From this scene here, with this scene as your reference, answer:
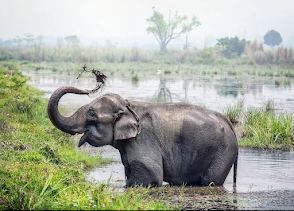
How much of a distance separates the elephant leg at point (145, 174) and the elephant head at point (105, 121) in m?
0.44

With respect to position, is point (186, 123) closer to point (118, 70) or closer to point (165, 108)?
point (165, 108)

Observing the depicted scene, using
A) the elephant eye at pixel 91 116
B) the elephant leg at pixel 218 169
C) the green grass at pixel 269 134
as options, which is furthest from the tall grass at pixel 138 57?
the elephant eye at pixel 91 116

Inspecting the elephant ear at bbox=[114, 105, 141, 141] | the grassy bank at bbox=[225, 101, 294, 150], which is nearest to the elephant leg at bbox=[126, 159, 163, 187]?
the elephant ear at bbox=[114, 105, 141, 141]

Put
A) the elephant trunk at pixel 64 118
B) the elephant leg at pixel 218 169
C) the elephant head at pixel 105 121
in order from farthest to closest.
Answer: the elephant leg at pixel 218 169, the elephant head at pixel 105 121, the elephant trunk at pixel 64 118

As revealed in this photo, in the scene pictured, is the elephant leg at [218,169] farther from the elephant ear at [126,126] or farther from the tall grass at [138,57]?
the tall grass at [138,57]

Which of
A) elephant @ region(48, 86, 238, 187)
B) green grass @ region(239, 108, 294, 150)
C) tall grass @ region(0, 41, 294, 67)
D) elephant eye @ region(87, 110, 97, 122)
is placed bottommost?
green grass @ region(239, 108, 294, 150)

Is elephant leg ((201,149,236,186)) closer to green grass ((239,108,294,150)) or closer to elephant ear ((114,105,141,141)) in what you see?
elephant ear ((114,105,141,141))

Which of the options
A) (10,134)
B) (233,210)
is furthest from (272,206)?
(10,134)

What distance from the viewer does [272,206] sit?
22.7 feet

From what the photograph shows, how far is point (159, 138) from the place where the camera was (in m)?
7.68

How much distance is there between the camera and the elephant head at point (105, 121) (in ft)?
24.5

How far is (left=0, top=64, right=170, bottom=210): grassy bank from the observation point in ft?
19.6

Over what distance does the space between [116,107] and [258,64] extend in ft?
137

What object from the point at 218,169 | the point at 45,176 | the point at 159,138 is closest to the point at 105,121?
the point at 159,138
